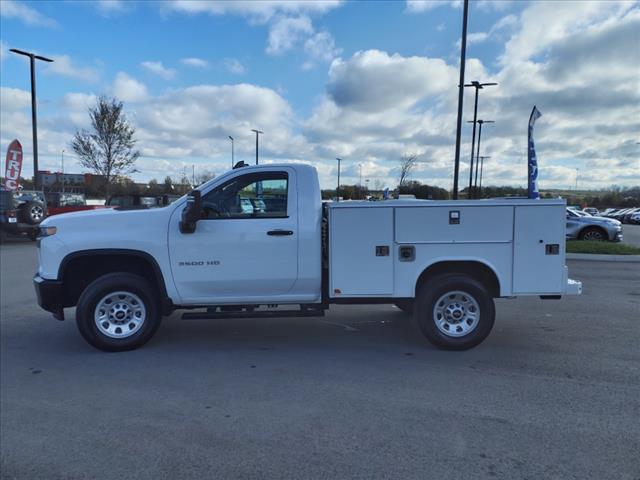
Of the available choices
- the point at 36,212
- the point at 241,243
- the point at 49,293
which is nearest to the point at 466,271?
the point at 241,243

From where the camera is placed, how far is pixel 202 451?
3.42 metres

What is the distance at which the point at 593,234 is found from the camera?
18375mm

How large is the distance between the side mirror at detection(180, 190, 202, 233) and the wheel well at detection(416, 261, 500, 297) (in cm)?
258

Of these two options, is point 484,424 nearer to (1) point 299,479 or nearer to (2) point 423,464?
(2) point 423,464

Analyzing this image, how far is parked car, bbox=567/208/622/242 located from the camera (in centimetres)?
1819

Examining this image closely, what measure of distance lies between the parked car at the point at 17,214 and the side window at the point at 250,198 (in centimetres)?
1529

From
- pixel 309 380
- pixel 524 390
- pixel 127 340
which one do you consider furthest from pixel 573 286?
pixel 127 340

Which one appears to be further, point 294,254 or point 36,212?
point 36,212

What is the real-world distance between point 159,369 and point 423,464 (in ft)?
9.78

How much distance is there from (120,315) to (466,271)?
3977 mm

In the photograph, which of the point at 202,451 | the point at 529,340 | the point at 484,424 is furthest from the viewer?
the point at 529,340

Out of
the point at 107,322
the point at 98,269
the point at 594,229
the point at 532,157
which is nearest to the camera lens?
the point at 107,322

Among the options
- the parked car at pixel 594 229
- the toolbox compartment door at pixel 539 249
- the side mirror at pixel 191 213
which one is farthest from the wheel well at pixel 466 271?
the parked car at pixel 594 229

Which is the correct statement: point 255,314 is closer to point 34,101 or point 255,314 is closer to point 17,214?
point 17,214
